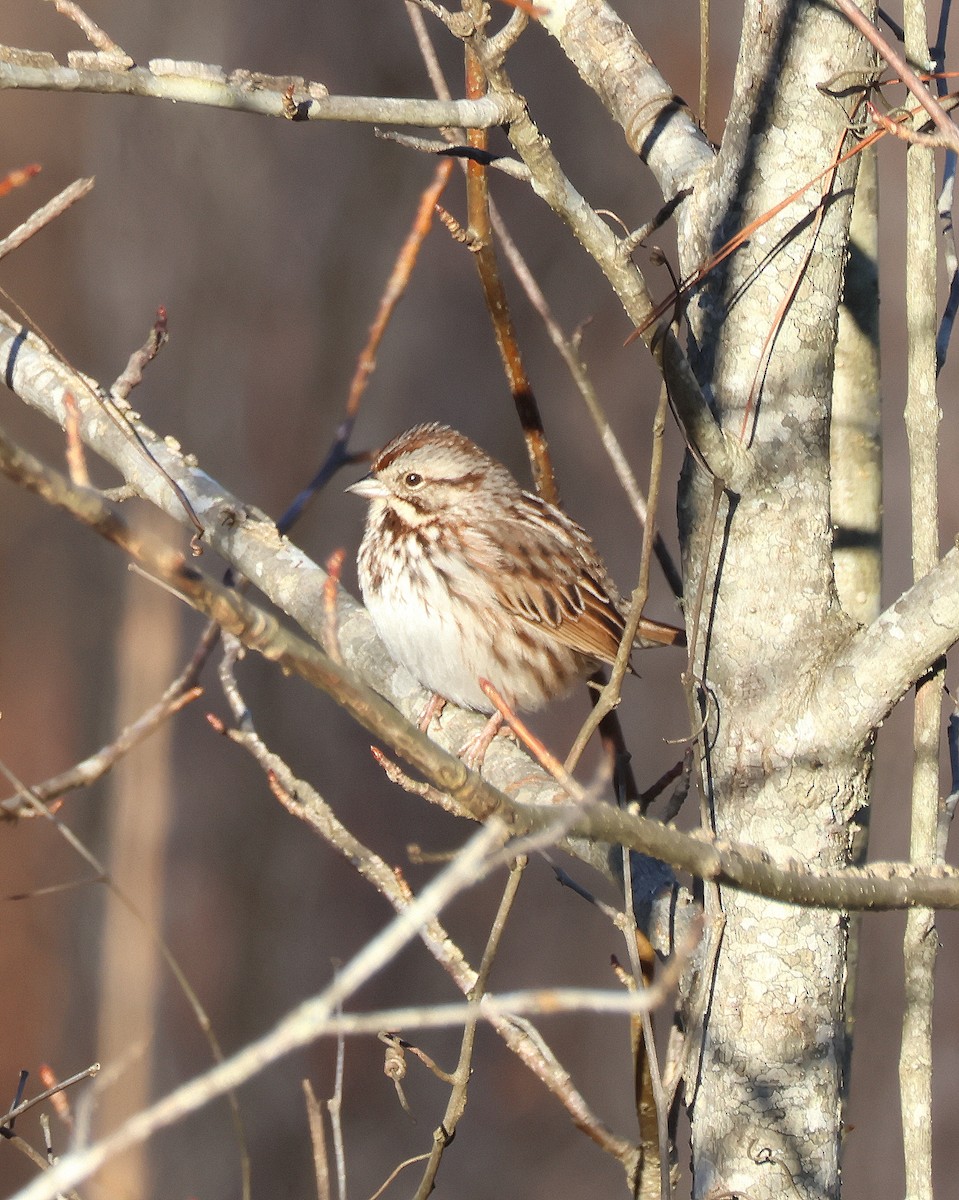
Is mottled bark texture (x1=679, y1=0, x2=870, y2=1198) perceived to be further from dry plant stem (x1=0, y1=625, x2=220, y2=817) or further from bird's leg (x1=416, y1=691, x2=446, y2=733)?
bird's leg (x1=416, y1=691, x2=446, y2=733)

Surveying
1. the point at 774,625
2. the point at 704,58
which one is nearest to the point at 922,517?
the point at 774,625

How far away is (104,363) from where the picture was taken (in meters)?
4.56

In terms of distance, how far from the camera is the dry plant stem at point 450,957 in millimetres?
1907

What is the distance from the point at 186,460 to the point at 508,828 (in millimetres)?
1628

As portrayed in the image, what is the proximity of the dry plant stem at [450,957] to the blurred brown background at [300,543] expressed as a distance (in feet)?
7.86

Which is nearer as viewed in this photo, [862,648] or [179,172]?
[862,648]

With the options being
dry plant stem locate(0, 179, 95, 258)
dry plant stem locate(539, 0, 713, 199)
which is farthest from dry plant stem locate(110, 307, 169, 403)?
dry plant stem locate(539, 0, 713, 199)

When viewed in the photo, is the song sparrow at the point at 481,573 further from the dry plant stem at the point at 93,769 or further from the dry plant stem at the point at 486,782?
the dry plant stem at the point at 486,782

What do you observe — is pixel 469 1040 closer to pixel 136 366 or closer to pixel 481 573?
pixel 136 366

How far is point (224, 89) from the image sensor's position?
171cm

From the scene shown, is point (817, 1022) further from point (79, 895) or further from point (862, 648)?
point (79, 895)

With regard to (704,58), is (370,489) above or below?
below

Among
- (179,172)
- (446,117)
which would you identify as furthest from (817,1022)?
(179,172)

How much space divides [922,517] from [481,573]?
1.43m
